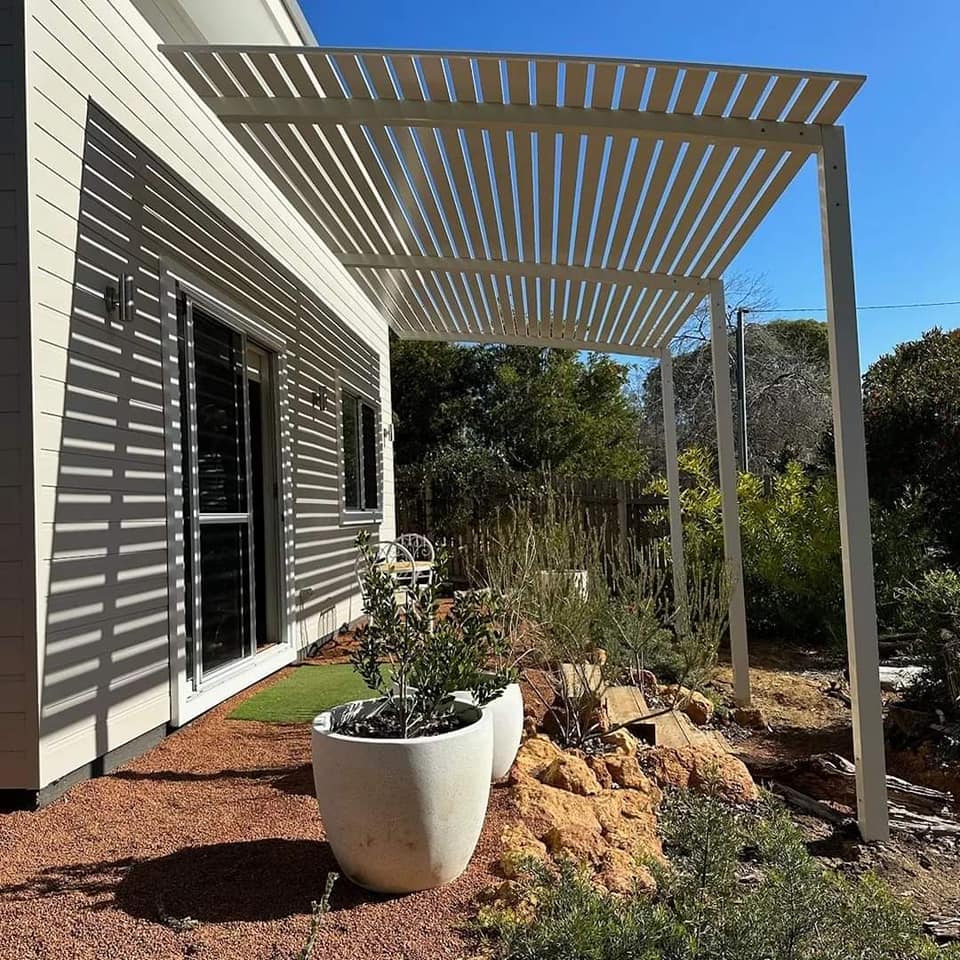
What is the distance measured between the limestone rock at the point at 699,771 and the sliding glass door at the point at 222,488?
7.43 feet

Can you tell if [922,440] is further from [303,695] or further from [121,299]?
[121,299]

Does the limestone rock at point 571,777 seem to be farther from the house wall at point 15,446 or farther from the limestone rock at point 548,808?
the house wall at point 15,446

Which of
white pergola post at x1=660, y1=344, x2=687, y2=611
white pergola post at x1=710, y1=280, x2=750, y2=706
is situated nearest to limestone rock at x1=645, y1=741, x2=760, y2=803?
white pergola post at x1=710, y1=280, x2=750, y2=706

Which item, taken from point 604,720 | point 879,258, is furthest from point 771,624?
point 879,258

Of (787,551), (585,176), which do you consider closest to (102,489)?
(585,176)

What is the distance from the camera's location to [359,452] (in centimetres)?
857

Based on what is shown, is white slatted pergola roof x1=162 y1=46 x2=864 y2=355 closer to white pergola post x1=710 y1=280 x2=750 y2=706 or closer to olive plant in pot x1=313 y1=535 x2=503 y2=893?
white pergola post x1=710 y1=280 x2=750 y2=706

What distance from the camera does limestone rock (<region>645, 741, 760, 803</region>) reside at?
3.54 meters

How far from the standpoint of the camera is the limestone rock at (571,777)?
311 centimetres

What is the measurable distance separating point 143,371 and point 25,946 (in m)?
2.42

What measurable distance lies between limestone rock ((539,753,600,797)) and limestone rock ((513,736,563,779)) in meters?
0.06

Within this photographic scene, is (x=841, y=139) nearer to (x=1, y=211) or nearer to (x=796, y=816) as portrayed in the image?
(x=796, y=816)

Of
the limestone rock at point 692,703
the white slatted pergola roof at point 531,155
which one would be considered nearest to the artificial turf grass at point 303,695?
the limestone rock at point 692,703

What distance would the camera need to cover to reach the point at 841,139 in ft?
11.1
